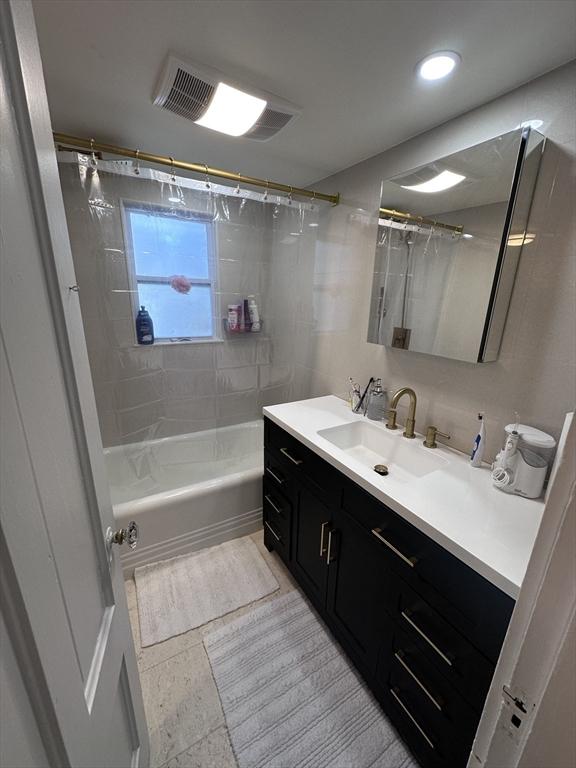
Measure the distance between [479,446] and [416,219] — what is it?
1.01 metres

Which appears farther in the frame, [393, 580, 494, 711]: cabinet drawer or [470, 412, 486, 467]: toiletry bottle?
[470, 412, 486, 467]: toiletry bottle

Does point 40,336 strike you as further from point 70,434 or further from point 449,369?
point 449,369

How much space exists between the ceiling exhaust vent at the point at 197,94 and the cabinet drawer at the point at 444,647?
178cm

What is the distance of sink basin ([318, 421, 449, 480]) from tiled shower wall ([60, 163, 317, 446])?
3.17ft

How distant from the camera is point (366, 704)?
→ 1167mm

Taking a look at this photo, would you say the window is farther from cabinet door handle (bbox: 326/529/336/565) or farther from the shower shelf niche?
cabinet door handle (bbox: 326/529/336/565)

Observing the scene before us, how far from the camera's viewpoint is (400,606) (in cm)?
97

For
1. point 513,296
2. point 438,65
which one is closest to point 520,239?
point 513,296

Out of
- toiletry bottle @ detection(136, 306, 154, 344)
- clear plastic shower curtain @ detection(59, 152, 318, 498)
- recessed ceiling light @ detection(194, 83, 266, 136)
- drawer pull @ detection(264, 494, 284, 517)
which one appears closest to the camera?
recessed ceiling light @ detection(194, 83, 266, 136)

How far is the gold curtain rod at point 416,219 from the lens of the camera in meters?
1.23

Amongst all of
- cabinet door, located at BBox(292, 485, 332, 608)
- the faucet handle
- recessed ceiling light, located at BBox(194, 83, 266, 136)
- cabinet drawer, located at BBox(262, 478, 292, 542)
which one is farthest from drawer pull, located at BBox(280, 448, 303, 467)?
recessed ceiling light, located at BBox(194, 83, 266, 136)

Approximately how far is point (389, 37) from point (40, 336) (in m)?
1.24

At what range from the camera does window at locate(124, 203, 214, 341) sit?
6.11ft

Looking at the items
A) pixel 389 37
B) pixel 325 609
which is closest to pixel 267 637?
pixel 325 609
